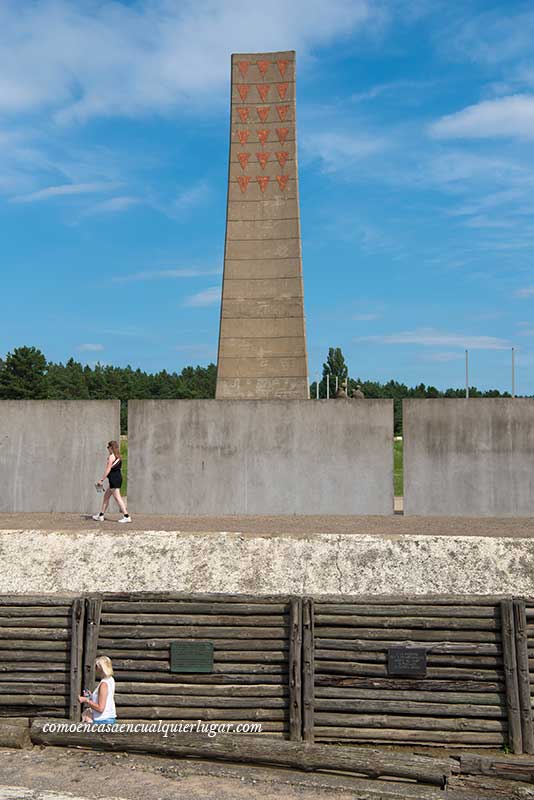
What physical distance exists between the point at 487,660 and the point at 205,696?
10.8ft

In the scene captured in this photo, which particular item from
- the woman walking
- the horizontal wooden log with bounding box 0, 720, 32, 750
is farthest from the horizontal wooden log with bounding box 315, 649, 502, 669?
the woman walking

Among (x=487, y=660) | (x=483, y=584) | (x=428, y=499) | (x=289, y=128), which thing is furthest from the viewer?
(x=289, y=128)

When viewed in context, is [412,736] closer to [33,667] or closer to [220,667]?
[220,667]

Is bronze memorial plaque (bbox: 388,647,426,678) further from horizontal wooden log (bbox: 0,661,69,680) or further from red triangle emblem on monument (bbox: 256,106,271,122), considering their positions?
red triangle emblem on monument (bbox: 256,106,271,122)

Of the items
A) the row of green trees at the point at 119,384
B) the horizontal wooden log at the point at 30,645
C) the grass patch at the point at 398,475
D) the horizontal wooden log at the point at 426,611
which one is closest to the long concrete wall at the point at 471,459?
the grass patch at the point at 398,475

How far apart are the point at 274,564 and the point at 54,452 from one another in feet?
20.0

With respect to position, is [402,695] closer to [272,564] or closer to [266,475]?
[272,564]

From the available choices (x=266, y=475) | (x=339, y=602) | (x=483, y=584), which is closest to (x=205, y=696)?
(x=339, y=602)

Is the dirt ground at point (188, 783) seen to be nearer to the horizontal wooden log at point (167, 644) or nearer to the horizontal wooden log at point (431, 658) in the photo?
the horizontal wooden log at point (167, 644)

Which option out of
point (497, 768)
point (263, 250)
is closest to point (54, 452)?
point (263, 250)

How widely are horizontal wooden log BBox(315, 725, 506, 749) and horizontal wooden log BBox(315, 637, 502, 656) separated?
877mm

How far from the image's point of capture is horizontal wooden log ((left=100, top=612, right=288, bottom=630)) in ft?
32.6

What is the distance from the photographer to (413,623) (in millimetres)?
9758

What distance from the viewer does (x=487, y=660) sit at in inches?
379
